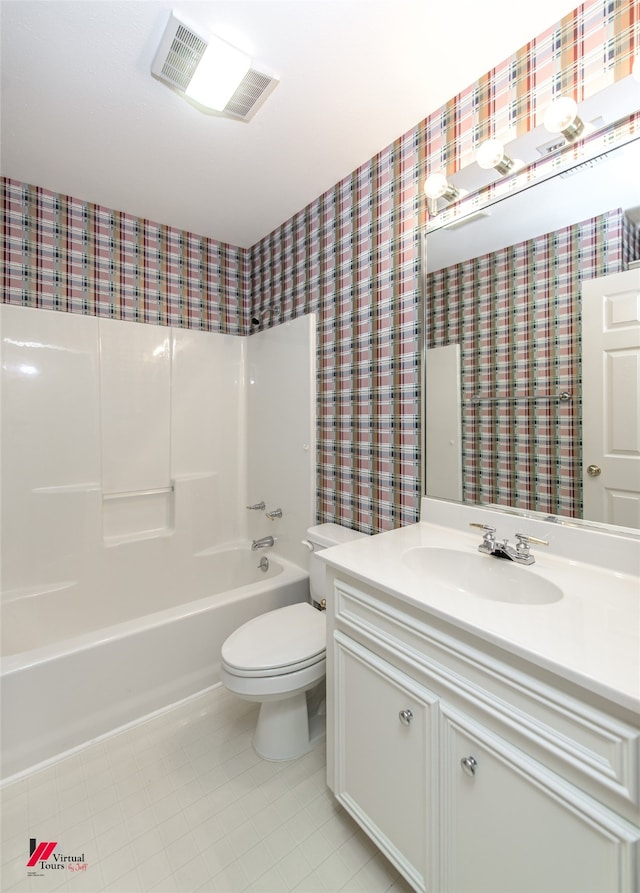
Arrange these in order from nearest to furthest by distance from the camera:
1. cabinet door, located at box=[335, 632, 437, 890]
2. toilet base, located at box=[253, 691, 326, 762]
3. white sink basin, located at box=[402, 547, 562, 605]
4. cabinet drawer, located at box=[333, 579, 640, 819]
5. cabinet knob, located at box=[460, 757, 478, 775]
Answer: cabinet drawer, located at box=[333, 579, 640, 819], cabinet knob, located at box=[460, 757, 478, 775], cabinet door, located at box=[335, 632, 437, 890], white sink basin, located at box=[402, 547, 562, 605], toilet base, located at box=[253, 691, 326, 762]

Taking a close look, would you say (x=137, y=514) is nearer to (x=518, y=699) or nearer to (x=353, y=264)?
(x=353, y=264)

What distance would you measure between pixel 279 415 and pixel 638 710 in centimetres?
202

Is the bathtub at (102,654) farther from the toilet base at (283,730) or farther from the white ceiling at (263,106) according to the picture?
the white ceiling at (263,106)

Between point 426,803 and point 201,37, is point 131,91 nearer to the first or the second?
point 201,37

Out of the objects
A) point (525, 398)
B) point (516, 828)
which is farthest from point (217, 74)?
point (516, 828)

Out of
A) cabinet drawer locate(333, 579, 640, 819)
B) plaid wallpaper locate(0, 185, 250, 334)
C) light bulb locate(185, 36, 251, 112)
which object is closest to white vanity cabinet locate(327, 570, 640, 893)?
cabinet drawer locate(333, 579, 640, 819)

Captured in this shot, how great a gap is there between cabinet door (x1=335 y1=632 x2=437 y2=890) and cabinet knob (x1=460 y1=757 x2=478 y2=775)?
0.28 feet

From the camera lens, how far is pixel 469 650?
833mm

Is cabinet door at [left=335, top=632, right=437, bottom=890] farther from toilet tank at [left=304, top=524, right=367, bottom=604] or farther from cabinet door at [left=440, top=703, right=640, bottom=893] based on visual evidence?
toilet tank at [left=304, top=524, right=367, bottom=604]

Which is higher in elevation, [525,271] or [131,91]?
[131,91]

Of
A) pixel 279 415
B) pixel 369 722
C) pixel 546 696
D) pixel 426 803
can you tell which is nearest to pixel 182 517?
pixel 279 415

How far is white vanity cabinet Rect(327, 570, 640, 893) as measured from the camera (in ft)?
2.10

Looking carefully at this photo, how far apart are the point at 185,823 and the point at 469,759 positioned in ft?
3.32

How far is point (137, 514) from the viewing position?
2340 mm
